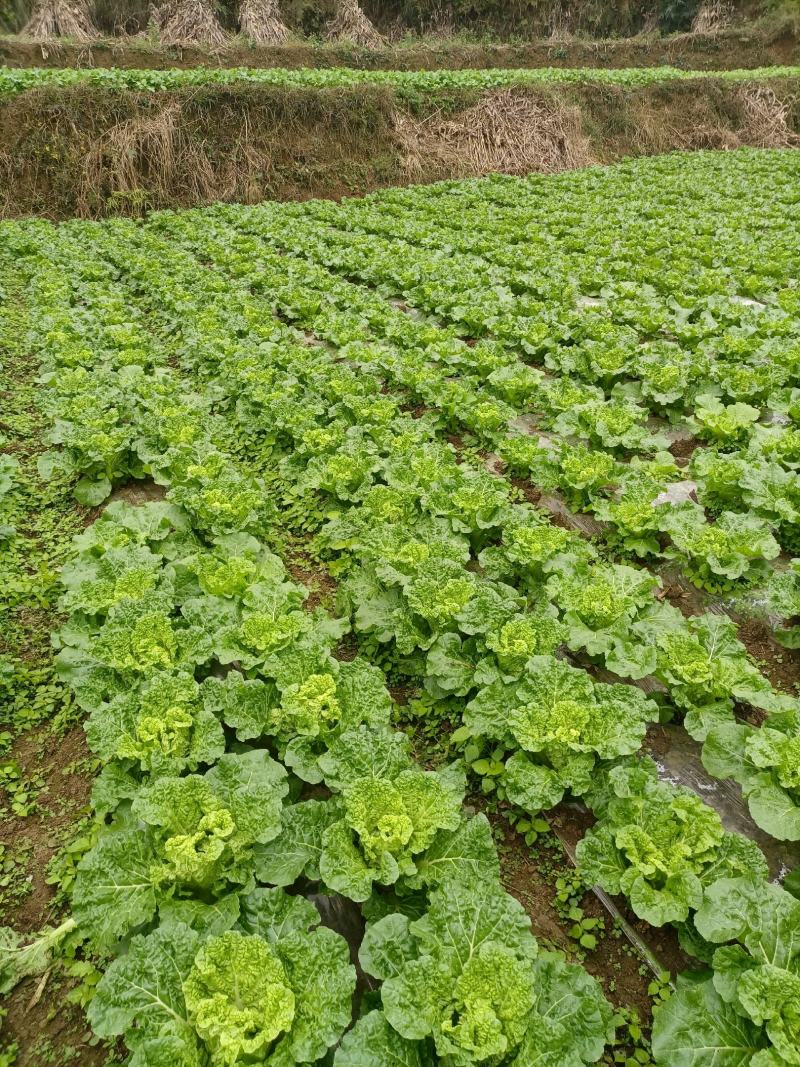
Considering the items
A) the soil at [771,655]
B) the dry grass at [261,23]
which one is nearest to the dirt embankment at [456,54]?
the dry grass at [261,23]

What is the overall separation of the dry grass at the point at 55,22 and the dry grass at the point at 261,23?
7.00 meters

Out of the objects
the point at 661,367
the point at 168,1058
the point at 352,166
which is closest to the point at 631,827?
the point at 168,1058

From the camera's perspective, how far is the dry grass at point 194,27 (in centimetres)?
2844

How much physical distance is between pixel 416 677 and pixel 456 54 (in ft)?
128

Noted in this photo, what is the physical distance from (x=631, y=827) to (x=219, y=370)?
6959 millimetres

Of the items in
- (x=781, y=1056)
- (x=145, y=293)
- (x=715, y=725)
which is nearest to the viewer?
(x=781, y=1056)

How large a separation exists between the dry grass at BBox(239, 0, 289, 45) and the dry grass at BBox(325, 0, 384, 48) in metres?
3.46

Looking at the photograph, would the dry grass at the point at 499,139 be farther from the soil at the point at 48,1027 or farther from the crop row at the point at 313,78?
the soil at the point at 48,1027

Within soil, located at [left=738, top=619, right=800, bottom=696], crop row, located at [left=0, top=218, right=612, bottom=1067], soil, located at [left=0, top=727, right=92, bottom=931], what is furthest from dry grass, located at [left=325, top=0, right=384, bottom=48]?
soil, located at [left=0, top=727, right=92, bottom=931]

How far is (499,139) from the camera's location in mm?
21156

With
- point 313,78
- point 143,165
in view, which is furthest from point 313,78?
point 143,165

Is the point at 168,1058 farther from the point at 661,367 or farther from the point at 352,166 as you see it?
the point at 352,166

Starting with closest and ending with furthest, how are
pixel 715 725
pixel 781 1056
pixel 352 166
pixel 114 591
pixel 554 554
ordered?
pixel 781 1056 < pixel 715 725 < pixel 114 591 < pixel 554 554 < pixel 352 166

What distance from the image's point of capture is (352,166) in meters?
19.6
